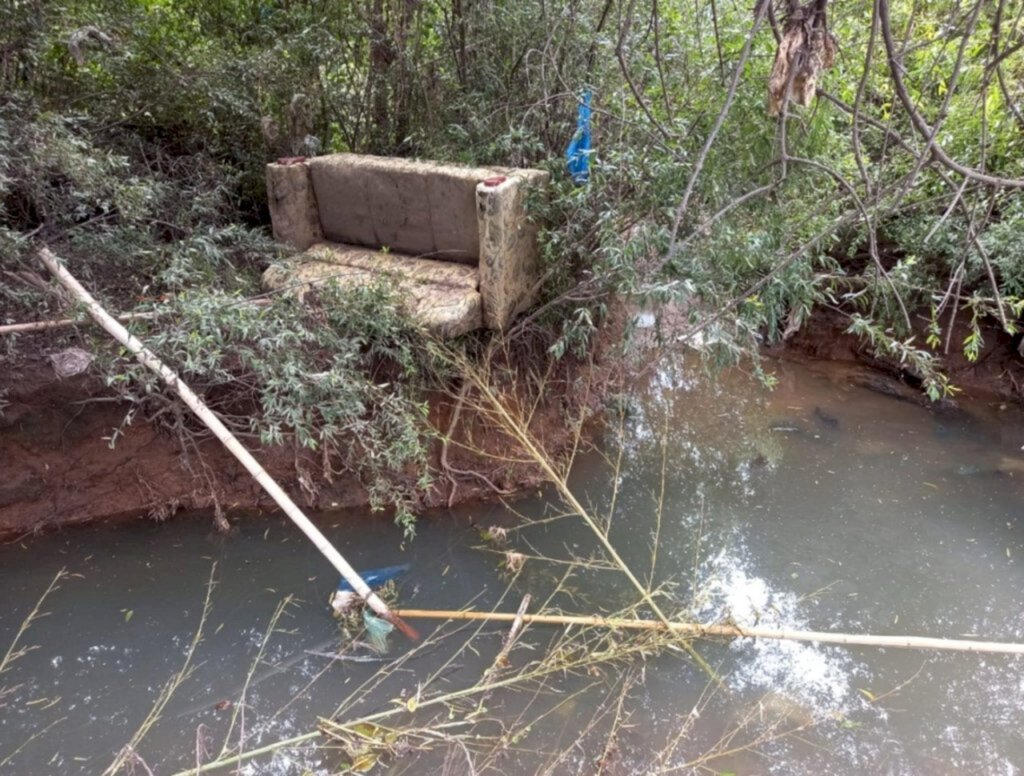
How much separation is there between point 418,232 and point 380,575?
1576 mm

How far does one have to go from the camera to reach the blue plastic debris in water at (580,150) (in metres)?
3.12

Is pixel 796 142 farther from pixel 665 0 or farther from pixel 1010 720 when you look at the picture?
pixel 1010 720

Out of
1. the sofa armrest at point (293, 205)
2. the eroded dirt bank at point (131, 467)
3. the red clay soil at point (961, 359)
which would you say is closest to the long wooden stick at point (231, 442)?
the eroded dirt bank at point (131, 467)

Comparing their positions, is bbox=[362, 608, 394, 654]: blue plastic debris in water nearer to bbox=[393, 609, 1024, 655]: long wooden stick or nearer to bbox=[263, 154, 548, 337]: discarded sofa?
bbox=[393, 609, 1024, 655]: long wooden stick

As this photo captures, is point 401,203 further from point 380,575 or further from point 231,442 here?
point 380,575

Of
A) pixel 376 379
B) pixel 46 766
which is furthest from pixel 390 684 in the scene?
pixel 376 379

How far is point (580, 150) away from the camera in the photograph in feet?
10.2

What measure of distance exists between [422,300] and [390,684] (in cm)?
154

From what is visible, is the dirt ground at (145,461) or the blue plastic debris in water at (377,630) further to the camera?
the dirt ground at (145,461)

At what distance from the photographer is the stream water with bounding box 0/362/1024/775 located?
94.8 inches

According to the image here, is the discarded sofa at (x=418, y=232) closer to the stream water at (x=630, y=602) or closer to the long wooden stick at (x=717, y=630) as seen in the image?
the stream water at (x=630, y=602)

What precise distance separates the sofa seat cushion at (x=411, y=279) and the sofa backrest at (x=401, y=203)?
85mm

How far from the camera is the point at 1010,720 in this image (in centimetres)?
253

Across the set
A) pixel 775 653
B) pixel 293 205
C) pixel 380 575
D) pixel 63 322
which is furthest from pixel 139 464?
pixel 775 653
